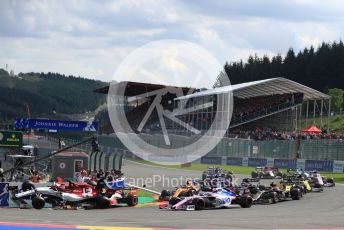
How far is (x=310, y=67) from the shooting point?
388 ft

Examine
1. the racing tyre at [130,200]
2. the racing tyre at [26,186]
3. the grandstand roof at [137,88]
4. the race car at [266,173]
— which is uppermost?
the grandstand roof at [137,88]

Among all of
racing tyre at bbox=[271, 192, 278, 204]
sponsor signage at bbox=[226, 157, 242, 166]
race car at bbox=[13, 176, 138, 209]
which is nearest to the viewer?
race car at bbox=[13, 176, 138, 209]

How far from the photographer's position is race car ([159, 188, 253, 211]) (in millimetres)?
19219

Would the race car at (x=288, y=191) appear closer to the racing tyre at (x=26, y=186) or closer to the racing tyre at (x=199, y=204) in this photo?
the racing tyre at (x=199, y=204)

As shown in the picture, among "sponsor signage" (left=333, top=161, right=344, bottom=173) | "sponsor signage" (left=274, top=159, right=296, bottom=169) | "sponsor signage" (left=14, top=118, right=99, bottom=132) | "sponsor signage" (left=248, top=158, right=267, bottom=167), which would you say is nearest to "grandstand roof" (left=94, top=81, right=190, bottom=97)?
"sponsor signage" (left=248, top=158, right=267, bottom=167)

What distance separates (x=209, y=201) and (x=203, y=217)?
3.22 metres

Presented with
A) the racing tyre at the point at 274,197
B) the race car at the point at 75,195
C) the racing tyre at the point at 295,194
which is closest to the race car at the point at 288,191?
the racing tyre at the point at 295,194

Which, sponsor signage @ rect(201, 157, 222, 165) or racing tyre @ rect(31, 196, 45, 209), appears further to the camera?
sponsor signage @ rect(201, 157, 222, 165)

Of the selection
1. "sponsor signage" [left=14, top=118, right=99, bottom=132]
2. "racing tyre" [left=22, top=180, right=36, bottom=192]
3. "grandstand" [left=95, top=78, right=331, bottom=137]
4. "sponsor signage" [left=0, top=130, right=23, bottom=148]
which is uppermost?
"grandstand" [left=95, top=78, right=331, bottom=137]

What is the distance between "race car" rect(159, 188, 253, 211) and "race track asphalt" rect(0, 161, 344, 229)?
0.44m

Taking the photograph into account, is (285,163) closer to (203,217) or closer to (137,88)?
(203,217)

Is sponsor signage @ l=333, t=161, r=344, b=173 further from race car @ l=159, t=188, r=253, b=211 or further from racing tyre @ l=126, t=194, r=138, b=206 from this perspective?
racing tyre @ l=126, t=194, r=138, b=206

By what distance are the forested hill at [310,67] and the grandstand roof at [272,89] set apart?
46907 millimetres

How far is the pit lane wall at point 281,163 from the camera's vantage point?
4299 centimetres
